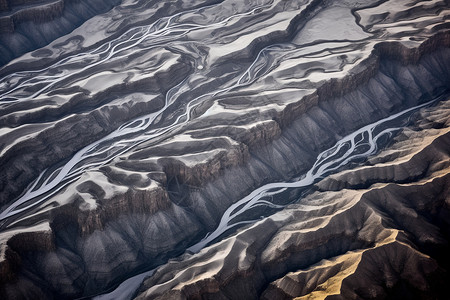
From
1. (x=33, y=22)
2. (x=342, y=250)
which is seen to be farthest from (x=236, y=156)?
(x=33, y=22)

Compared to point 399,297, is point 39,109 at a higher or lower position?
higher

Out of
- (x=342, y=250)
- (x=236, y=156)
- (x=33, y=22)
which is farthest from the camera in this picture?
(x=33, y=22)

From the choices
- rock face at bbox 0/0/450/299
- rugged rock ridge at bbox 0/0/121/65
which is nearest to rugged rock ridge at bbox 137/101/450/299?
rock face at bbox 0/0/450/299

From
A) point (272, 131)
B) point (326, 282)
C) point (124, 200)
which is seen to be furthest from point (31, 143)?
point (326, 282)

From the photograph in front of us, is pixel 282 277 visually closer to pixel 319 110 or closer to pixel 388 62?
pixel 319 110

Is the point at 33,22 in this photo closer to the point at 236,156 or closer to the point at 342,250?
the point at 236,156

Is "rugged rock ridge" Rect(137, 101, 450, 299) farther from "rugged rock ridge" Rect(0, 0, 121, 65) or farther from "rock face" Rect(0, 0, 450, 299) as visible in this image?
"rugged rock ridge" Rect(0, 0, 121, 65)

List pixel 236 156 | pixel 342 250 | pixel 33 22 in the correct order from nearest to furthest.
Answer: pixel 342 250
pixel 236 156
pixel 33 22

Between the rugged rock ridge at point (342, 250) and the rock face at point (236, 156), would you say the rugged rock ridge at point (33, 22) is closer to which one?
the rock face at point (236, 156)

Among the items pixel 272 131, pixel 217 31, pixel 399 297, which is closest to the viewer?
pixel 399 297
